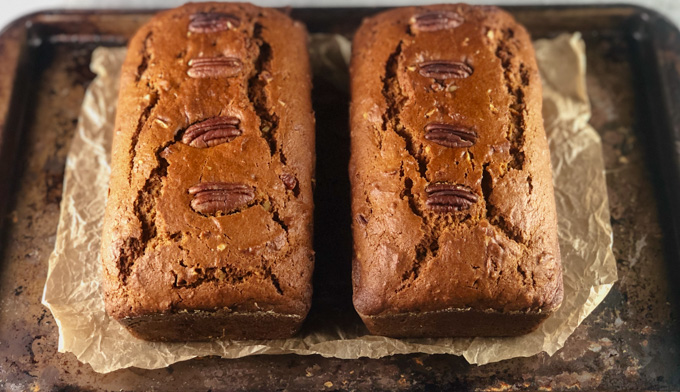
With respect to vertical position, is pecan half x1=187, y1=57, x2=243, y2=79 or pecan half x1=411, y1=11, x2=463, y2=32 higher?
pecan half x1=411, y1=11, x2=463, y2=32

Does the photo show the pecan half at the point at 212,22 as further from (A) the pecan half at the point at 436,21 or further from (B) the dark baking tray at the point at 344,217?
(A) the pecan half at the point at 436,21

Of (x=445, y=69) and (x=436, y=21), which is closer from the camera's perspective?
(x=445, y=69)

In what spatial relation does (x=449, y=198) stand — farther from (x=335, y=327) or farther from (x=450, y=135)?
(x=335, y=327)

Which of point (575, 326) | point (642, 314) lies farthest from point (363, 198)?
point (642, 314)

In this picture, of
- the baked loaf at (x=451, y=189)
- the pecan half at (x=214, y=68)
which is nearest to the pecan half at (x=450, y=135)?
the baked loaf at (x=451, y=189)

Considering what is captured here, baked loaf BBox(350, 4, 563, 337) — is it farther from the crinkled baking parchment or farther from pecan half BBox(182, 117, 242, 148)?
pecan half BBox(182, 117, 242, 148)

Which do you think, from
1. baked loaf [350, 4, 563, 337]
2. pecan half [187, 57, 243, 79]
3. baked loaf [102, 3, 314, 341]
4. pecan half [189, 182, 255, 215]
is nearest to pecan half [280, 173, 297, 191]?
baked loaf [102, 3, 314, 341]

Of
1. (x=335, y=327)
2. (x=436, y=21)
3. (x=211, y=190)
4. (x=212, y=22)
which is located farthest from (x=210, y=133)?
(x=436, y=21)
